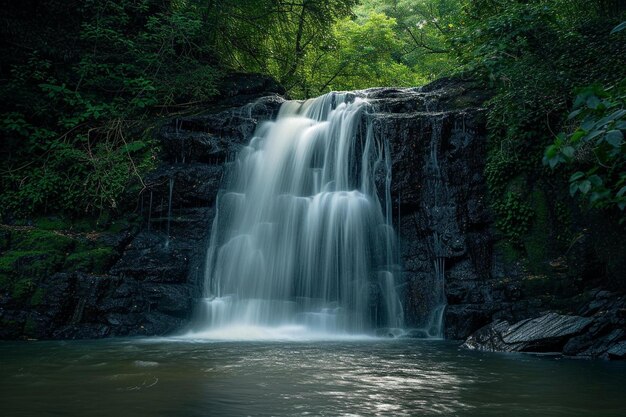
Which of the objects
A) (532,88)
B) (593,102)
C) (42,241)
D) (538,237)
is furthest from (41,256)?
(532,88)

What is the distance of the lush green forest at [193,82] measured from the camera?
376 inches

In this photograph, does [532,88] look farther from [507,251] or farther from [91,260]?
[91,260]

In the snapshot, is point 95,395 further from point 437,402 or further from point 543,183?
point 543,183

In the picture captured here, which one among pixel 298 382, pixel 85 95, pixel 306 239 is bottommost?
pixel 298 382

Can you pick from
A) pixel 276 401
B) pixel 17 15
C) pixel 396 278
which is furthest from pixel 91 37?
pixel 276 401

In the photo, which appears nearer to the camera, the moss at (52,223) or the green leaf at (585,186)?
the green leaf at (585,186)

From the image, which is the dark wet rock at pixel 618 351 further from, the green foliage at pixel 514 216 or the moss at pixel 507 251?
the green foliage at pixel 514 216

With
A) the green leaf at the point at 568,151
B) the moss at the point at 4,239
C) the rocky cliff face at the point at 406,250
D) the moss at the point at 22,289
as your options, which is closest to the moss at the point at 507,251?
the rocky cliff face at the point at 406,250

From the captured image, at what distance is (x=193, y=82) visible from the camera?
44.1ft

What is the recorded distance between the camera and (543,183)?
31.6 ft

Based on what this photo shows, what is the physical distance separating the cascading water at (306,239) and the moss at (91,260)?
6.23 feet

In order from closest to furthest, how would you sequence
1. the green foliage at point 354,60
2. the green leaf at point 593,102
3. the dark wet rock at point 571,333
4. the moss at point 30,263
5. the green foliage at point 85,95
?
1. the green leaf at point 593,102
2. the dark wet rock at point 571,333
3. the moss at point 30,263
4. the green foliage at point 85,95
5. the green foliage at point 354,60

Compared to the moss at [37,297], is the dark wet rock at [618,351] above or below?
below

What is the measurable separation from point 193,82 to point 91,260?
580cm
